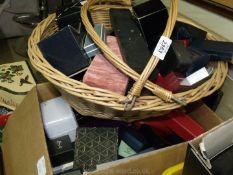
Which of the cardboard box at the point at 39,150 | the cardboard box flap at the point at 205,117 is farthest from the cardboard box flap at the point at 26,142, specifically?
the cardboard box flap at the point at 205,117

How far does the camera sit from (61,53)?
78 cm

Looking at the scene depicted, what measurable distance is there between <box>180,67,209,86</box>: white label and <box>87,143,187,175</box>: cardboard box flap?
18cm

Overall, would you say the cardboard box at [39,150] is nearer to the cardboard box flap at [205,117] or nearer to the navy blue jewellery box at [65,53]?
the cardboard box flap at [205,117]

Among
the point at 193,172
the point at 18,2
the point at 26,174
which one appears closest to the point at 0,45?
the point at 18,2

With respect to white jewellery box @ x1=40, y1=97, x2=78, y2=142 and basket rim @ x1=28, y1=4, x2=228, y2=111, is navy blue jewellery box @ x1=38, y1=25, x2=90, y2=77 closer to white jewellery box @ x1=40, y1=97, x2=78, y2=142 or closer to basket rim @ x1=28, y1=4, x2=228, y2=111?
basket rim @ x1=28, y1=4, x2=228, y2=111

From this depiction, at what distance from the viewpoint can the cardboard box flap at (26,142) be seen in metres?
0.76

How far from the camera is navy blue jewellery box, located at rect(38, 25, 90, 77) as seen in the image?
2.53 feet

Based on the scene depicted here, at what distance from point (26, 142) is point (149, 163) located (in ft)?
1.29

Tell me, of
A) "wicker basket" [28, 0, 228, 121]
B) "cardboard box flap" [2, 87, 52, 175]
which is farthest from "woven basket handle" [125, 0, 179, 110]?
"cardboard box flap" [2, 87, 52, 175]

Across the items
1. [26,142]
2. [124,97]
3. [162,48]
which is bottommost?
[26,142]

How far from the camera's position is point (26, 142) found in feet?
2.80

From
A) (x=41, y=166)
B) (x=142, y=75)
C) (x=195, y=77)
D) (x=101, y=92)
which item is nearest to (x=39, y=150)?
(x=41, y=166)

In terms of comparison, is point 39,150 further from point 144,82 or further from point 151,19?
point 151,19

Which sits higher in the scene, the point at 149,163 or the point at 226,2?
the point at 226,2
